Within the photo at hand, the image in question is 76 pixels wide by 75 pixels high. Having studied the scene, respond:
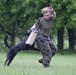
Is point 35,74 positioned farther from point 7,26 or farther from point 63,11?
point 7,26

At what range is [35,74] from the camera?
33.3 ft

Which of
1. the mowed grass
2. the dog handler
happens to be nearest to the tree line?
the mowed grass

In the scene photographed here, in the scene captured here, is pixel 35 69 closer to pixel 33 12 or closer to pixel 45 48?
pixel 45 48

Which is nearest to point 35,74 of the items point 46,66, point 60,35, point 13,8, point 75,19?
point 46,66

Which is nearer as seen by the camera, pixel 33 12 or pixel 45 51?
pixel 45 51

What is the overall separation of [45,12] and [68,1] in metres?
14.4

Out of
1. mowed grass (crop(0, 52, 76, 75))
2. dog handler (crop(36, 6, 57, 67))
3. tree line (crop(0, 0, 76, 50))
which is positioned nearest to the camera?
mowed grass (crop(0, 52, 76, 75))

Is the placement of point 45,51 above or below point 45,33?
below

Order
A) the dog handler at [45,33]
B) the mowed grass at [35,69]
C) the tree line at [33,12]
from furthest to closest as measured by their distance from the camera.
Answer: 1. the tree line at [33,12]
2. the dog handler at [45,33]
3. the mowed grass at [35,69]

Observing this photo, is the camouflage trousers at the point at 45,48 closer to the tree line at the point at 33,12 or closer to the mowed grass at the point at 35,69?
the mowed grass at the point at 35,69

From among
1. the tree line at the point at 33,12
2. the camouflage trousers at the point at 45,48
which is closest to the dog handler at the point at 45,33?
the camouflage trousers at the point at 45,48

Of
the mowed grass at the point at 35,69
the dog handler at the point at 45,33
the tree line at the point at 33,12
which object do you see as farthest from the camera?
the tree line at the point at 33,12

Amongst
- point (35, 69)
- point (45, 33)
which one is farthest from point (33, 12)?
point (35, 69)

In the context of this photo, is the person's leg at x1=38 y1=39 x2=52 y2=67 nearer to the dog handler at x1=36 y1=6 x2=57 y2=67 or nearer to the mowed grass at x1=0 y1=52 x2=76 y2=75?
the dog handler at x1=36 y1=6 x2=57 y2=67
